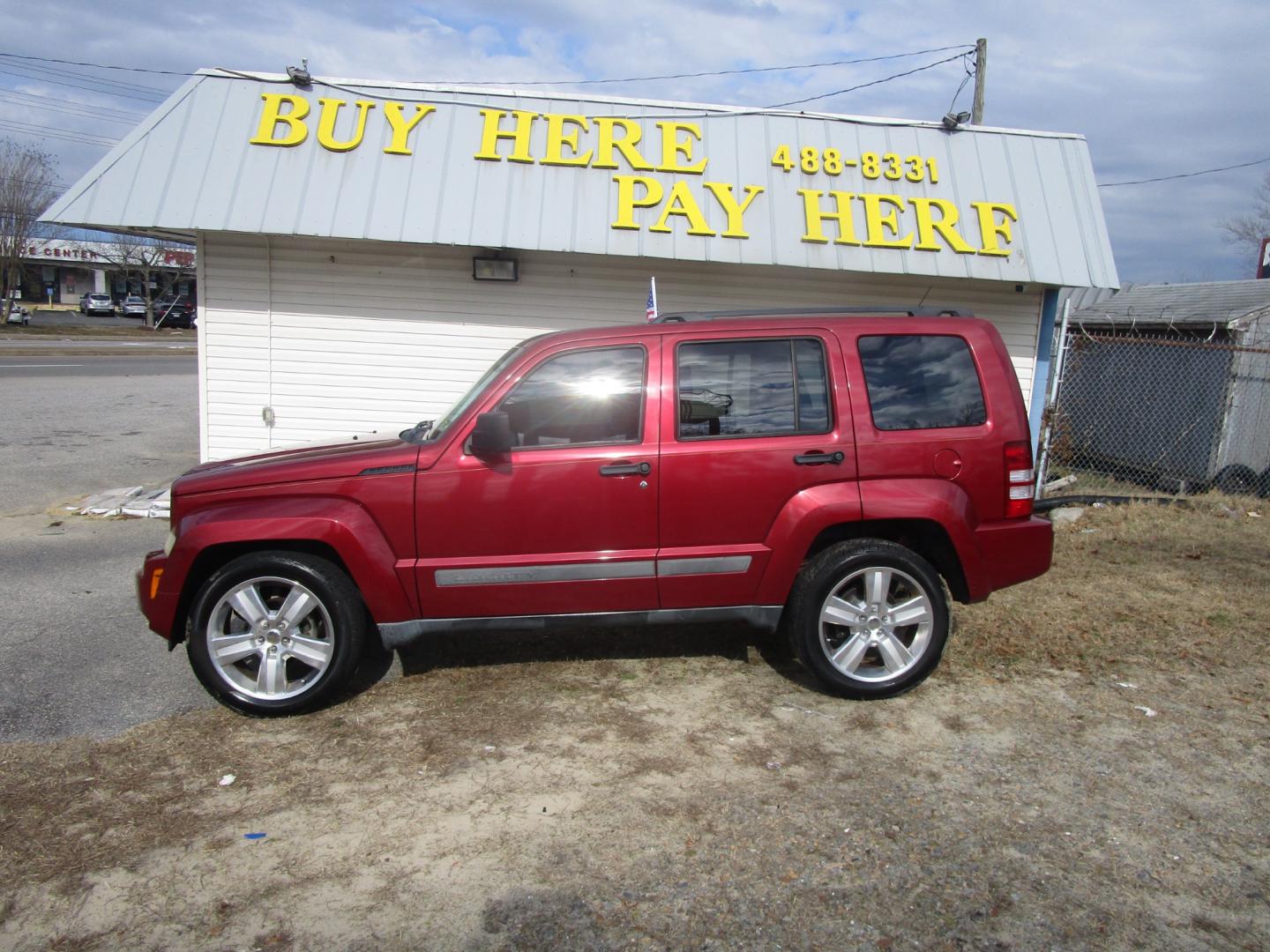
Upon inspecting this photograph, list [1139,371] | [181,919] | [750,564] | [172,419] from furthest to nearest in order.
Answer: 1. [172,419]
2. [1139,371]
3. [750,564]
4. [181,919]

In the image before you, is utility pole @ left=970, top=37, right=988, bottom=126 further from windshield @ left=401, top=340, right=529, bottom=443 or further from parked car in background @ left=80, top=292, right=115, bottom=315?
parked car in background @ left=80, top=292, right=115, bottom=315

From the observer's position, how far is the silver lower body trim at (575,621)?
4.51 meters

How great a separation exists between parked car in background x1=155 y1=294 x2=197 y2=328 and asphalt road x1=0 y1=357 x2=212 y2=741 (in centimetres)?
3601

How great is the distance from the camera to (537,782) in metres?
3.88

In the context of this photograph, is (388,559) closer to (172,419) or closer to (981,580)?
(981,580)

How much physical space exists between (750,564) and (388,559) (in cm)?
174

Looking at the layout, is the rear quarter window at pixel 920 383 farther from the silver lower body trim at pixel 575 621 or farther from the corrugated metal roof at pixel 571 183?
Answer: the corrugated metal roof at pixel 571 183

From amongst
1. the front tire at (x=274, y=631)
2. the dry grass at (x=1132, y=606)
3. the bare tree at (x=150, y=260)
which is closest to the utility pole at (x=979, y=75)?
the dry grass at (x=1132, y=606)

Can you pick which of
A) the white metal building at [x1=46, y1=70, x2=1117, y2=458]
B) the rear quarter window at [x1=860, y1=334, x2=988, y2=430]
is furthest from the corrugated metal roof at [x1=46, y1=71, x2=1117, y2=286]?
the rear quarter window at [x1=860, y1=334, x2=988, y2=430]

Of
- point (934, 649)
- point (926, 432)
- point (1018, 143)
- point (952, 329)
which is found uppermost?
point (1018, 143)

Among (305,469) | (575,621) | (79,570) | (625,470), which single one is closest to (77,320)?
(79,570)

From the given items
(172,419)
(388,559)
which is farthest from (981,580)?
(172,419)

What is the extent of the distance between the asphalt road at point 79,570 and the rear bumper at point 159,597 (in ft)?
1.53

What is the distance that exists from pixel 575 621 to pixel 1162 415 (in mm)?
10330
